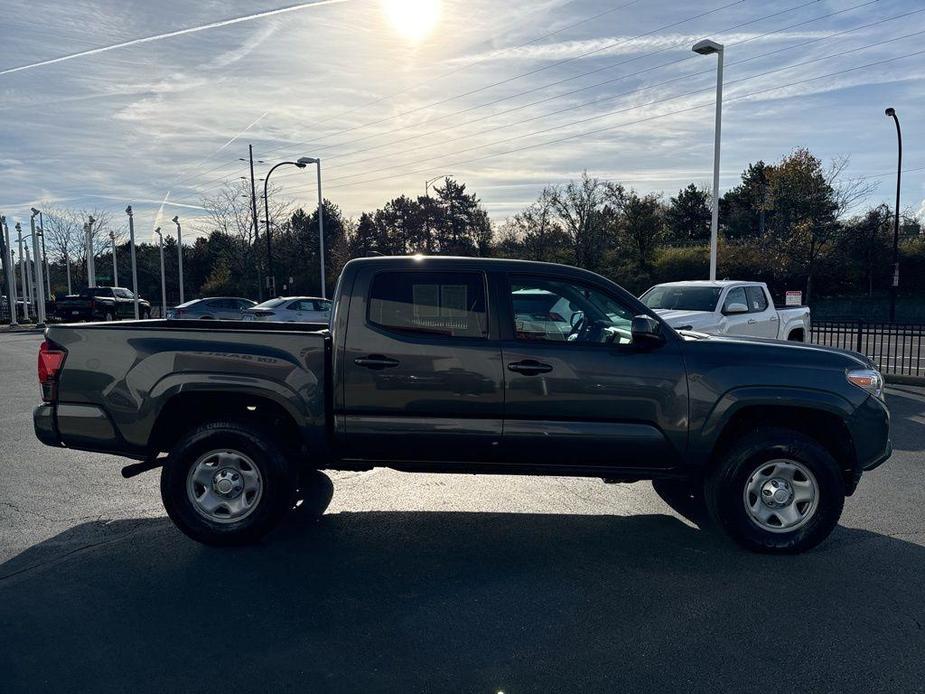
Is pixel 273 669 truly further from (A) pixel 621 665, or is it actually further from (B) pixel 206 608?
(A) pixel 621 665

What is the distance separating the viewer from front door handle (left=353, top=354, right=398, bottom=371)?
4.72 m

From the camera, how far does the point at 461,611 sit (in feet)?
12.7

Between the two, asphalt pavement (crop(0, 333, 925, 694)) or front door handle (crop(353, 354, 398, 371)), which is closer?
asphalt pavement (crop(0, 333, 925, 694))

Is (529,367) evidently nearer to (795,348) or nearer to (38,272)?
(795,348)

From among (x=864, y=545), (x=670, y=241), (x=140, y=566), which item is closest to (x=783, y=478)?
(x=864, y=545)

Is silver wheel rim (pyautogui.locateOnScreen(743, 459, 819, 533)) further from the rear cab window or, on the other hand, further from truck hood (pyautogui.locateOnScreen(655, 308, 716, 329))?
truck hood (pyautogui.locateOnScreen(655, 308, 716, 329))

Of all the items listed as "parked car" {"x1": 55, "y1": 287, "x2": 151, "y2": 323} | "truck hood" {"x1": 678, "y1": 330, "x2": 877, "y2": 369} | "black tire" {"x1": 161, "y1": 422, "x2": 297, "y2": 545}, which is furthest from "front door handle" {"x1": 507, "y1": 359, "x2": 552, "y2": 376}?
"parked car" {"x1": 55, "y1": 287, "x2": 151, "y2": 323}

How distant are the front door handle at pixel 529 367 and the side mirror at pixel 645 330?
61 cm

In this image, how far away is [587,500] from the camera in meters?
5.98

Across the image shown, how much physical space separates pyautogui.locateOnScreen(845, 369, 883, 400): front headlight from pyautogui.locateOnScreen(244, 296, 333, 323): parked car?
59.9 feet

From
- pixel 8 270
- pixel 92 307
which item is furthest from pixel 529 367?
pixel 8 270

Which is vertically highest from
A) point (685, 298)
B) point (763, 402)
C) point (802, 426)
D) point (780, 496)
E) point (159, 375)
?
point (685, 298)

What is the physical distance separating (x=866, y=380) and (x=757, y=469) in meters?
0.99

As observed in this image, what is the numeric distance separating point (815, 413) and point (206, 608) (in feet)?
13.6
